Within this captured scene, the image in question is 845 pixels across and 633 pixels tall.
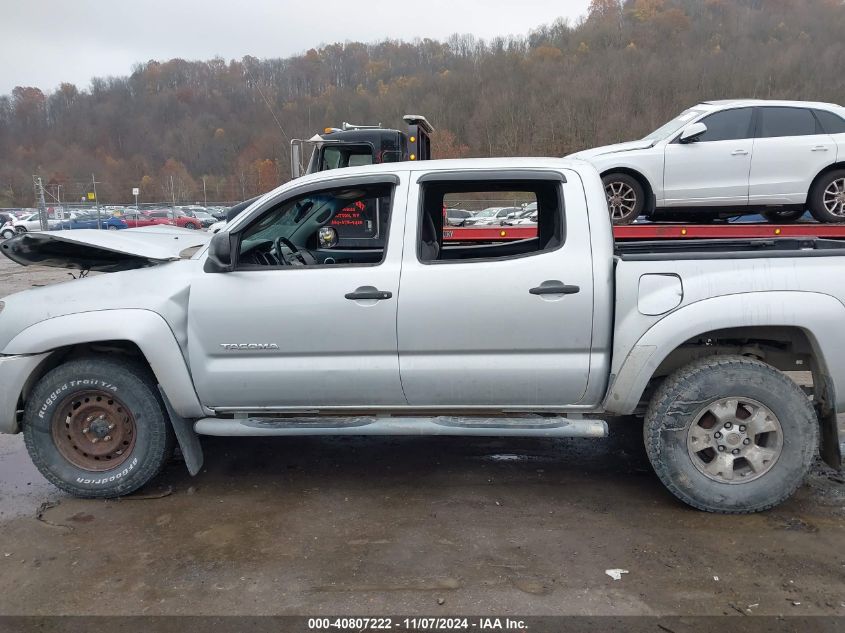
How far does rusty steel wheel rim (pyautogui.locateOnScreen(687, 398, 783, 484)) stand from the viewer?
369 cm

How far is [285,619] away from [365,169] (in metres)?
2.50

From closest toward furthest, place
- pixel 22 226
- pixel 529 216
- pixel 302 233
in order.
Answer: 1. pixel 302 233
2. pixel 529 216
3. pixel 22 226

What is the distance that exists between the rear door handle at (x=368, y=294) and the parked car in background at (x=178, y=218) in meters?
32.9

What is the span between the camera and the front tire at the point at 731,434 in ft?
12.0

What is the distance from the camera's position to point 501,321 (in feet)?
12.2

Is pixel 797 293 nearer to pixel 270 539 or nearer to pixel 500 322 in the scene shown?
pixel 500 322

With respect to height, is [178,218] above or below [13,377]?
above

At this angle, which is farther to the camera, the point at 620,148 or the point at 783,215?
the point at 783,215

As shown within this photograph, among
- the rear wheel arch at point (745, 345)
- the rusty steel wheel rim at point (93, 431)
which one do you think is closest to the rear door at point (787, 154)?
the rear wheel arch at point (745, 345)

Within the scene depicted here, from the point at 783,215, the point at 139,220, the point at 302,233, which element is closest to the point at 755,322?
the point at 302,233

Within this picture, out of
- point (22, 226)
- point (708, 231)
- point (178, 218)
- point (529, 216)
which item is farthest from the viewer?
point (178, 218)

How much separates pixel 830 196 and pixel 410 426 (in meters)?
5.64

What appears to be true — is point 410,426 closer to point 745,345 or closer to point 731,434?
point 731,434

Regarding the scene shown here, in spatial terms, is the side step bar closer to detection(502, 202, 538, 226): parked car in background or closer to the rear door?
detection(502, 202, 538, 226): parked car in background
